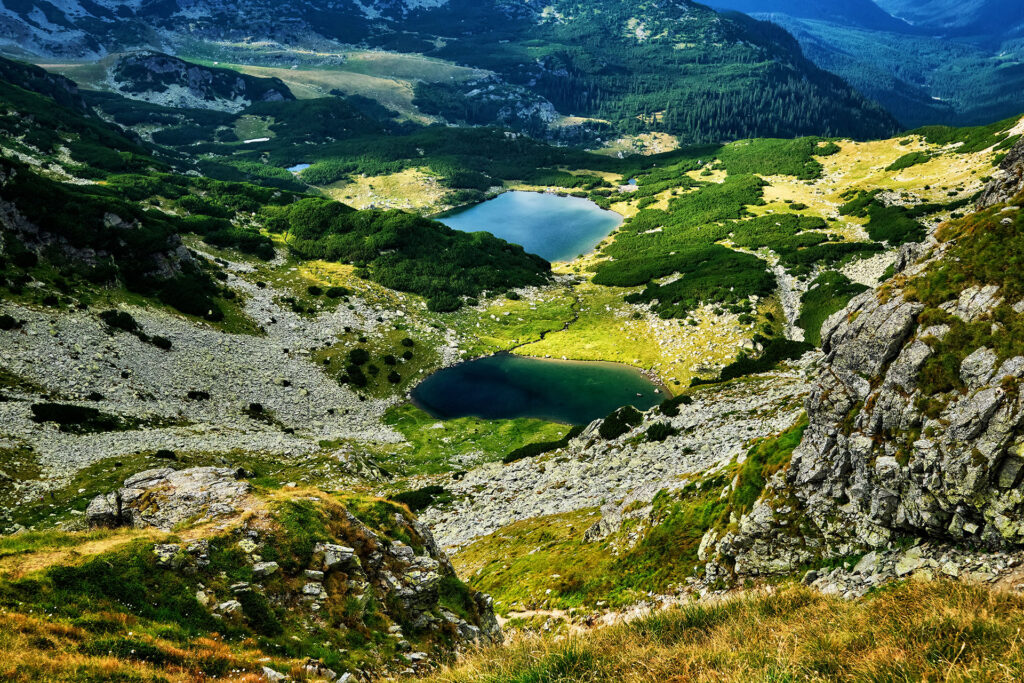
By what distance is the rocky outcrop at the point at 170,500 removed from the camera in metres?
14.8

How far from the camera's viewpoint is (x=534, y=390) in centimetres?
5709

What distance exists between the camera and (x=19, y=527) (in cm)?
2361

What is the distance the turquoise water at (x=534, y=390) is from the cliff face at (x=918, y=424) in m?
36.0

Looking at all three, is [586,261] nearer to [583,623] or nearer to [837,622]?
[583,623]

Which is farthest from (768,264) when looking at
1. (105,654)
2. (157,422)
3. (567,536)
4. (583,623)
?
(105,654)

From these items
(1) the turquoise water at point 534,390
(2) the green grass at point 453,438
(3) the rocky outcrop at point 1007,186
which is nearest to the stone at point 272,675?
(3) the rocky outcrop at point 1007,186

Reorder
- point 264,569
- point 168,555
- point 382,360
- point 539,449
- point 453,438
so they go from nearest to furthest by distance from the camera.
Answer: point 168,555 < point 264,569 < point 539,449 < point 453,438 < point 382,360

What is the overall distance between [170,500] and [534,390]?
4334 centimetres

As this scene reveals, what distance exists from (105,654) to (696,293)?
66.3 m

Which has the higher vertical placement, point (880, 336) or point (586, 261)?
point (880, 336)

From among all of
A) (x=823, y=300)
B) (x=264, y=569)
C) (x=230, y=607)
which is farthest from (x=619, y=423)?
(x=823, y=300)

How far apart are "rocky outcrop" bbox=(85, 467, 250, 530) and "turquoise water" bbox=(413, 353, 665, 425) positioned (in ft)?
119

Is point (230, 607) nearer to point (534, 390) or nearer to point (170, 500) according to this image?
point (170, 500)

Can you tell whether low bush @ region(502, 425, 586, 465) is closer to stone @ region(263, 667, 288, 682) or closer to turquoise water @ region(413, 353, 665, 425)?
turquoise water @ region(413, 353, 665, 425)
